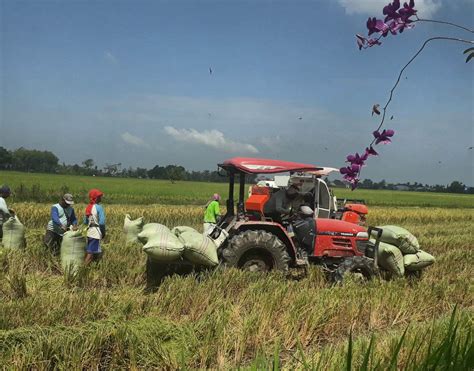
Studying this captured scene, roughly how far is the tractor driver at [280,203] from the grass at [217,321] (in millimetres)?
952

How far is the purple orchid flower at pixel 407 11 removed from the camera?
133cm

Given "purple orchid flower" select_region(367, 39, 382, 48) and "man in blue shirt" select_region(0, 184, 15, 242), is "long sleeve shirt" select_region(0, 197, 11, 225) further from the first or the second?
"purple orchid flower" select_region(367, 39, 382, 48)

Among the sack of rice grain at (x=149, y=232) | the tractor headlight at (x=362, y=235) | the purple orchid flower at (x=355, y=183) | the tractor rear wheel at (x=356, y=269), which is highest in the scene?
the purple orchid flower at (x=355, y=183)

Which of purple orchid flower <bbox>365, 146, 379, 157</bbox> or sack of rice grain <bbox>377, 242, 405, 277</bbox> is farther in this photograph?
sack of rice grain <bbox>377, 242, 405, 277</bbox>

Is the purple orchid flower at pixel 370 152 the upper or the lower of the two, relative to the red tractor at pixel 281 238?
upper

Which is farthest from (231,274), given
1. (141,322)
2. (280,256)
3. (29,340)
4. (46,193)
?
(46,193)

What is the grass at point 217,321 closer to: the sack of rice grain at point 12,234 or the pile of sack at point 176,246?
the pile of sack at point 176,246

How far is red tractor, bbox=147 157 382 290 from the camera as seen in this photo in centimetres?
614

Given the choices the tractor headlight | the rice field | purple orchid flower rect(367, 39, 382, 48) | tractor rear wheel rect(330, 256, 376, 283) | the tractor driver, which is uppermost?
purple orchid flower rect(367, 39, 382, 48)

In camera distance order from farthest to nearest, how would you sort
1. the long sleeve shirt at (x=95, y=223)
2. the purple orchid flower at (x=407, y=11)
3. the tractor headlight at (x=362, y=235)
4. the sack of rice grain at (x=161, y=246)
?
the long sleeve shirt at (x=95, y=223) → the tractor headlight at (x=362, y=235) → the sack of rice grain at (x=161, y=246) → the purple orchid flower at (x=407, y=11)

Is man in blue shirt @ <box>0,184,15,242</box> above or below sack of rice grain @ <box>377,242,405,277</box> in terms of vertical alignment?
above

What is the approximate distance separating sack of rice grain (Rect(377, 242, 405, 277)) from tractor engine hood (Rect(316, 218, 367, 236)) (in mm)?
469

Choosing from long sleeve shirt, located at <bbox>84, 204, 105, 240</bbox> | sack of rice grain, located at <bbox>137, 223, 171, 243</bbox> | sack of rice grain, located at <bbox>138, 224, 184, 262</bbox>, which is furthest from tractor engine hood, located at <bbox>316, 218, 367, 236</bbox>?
long sleeve shirt, located at <bbox>84, 204, 105, 240</bbox>

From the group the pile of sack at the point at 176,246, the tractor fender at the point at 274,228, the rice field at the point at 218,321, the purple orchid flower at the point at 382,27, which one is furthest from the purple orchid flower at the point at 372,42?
the tractor fender at the point at 274,228
